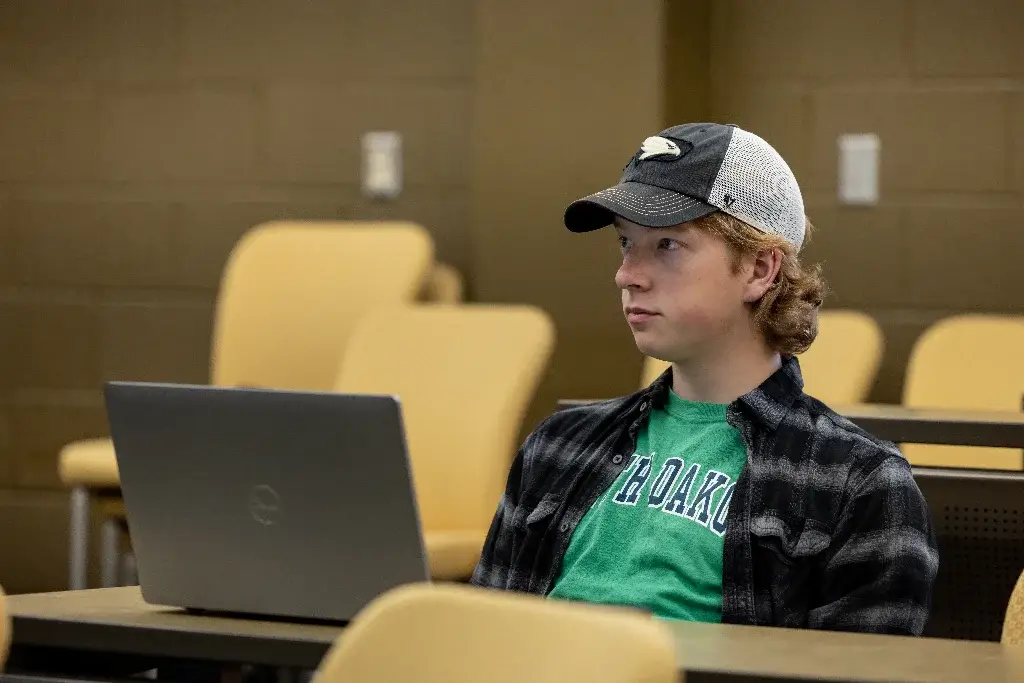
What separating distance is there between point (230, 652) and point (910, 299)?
9.38 feet

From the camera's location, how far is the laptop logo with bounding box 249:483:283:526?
165 cm

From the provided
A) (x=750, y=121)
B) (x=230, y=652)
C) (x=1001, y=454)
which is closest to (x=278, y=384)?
(x=750, y=121)

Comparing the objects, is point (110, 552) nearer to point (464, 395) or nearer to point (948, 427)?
point (464, 395)

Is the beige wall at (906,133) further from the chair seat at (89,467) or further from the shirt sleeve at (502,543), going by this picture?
the shirt sleeve at (502,543)

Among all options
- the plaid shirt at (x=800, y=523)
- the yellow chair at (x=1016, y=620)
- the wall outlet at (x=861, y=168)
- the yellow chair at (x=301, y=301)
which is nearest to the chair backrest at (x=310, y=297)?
the yellow chair at (x=301, y=301)

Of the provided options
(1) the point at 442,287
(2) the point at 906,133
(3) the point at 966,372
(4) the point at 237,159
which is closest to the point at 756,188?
(3) the point at 966,372

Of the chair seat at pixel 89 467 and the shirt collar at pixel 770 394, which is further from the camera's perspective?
the chair seat at pixel 89 467

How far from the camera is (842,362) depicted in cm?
323

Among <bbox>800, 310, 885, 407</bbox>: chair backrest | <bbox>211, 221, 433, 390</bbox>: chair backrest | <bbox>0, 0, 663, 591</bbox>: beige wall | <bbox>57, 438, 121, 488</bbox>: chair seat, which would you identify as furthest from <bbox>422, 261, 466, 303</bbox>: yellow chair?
<bbox>800, 310, 885, 407</bbox>: chair backrest

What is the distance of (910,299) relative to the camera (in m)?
4.08

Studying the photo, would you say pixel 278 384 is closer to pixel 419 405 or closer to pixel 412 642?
pixel 419 405

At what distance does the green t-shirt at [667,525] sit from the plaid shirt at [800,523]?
23mm

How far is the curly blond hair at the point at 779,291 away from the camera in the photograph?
187cm

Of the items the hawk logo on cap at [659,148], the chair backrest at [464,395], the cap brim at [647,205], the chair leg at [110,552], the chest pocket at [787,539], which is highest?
the hawk logo on cap at [659,148]
